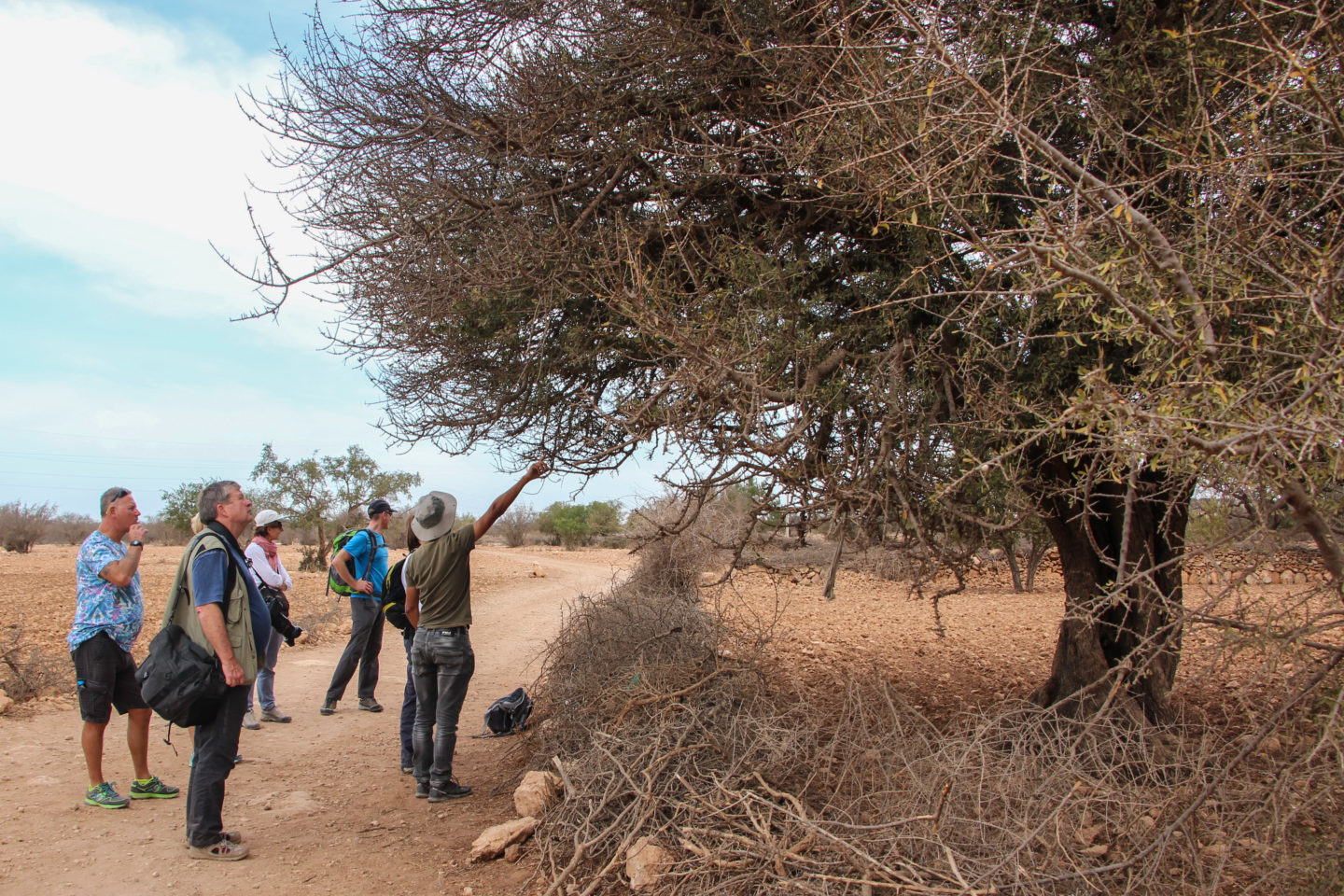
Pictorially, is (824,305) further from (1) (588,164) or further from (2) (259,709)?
(2) (259,709)

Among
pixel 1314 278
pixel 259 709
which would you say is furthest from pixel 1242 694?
pixel 259 709

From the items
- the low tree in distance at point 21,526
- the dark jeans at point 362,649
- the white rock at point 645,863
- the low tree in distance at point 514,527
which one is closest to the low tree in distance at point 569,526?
the low tree in distance at point 514,527

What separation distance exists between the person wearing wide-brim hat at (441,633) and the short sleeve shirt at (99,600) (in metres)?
1.81

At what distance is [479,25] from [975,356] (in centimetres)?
472

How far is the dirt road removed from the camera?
15.1ft

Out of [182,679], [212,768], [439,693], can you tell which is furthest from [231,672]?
[439,693]

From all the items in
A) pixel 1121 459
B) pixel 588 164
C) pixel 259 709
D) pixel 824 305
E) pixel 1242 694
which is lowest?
pixel 259 709

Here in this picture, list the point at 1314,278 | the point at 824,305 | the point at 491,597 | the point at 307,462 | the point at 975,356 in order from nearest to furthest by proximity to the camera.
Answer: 1. the point at 1314,278
2. the point at 975,356
3. the point at 824,305
4. the point at 491,597
5. the point at 307,462

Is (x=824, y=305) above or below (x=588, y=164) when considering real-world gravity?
below

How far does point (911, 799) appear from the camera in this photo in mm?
4457

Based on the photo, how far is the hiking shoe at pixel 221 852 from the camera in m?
4.79

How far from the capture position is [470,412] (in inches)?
304

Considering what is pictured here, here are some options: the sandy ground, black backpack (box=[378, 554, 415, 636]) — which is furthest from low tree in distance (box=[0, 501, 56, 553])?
black backpack (box=[378, 554, 415, 636])

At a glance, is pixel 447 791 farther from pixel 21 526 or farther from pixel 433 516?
pixel 21 526
